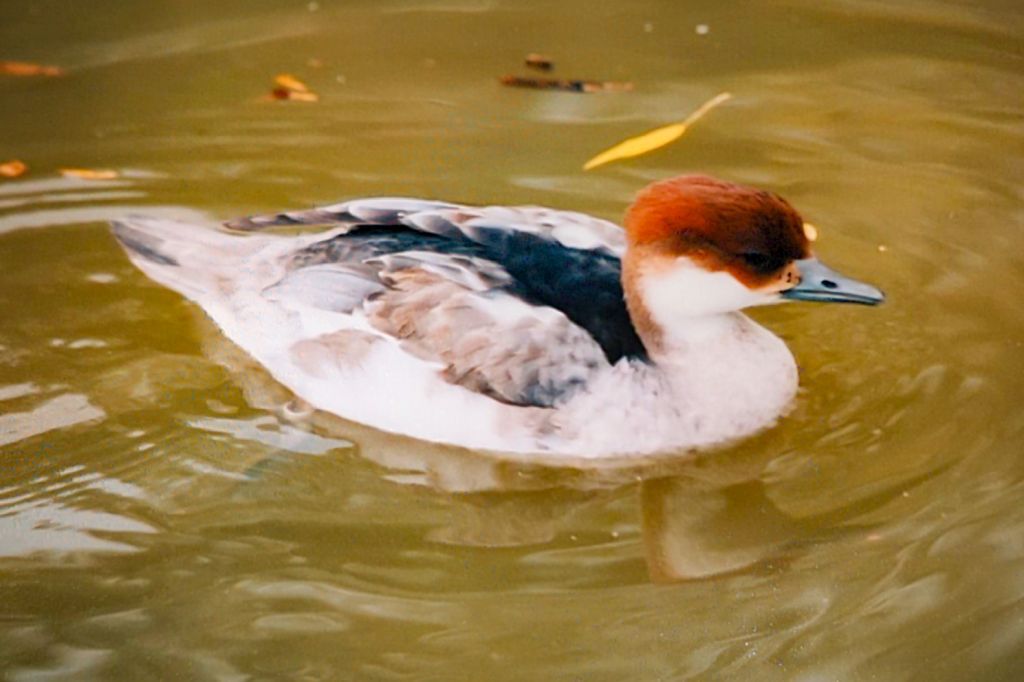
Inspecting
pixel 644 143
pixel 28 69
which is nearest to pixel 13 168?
pixel 28 69

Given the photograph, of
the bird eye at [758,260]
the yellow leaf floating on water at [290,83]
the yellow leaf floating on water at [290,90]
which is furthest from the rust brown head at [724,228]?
the yellow leaf floating on water at [290,83]

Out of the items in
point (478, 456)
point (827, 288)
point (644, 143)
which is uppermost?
point (827, 288)

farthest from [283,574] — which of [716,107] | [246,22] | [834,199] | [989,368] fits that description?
[246,22]

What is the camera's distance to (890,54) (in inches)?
339

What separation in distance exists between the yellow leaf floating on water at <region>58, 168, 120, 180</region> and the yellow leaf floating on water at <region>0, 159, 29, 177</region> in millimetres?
180

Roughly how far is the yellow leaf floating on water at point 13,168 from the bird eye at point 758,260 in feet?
12.6

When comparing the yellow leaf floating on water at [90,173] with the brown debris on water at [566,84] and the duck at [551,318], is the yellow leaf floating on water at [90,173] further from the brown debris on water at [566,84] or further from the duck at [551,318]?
the brown debris on water at [566,84]

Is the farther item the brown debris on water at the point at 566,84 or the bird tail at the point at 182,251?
the brown debris on water at the point at 566,84

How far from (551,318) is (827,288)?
0.99 meters

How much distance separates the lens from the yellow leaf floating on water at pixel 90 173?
292 inches

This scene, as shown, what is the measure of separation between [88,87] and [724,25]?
366 centimetres

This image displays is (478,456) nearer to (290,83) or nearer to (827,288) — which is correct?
(827,288)

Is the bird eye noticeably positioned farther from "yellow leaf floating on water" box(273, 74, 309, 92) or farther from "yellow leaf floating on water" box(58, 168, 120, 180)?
"yellow leaf floating on water" box(273, 74, 309, 92)

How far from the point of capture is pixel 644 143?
768cm
